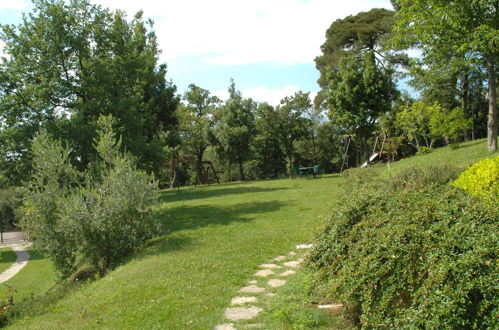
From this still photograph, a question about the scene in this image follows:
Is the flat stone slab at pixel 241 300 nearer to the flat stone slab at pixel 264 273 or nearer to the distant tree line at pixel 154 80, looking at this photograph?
the flat stone slab at pixel 264 273

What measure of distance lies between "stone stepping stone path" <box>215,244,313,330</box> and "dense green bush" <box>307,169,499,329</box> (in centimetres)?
97

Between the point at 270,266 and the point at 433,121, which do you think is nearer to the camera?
the point at 270,266

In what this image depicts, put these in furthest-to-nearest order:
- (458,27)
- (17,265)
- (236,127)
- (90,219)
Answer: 1. (236,127)
2. (17,265)
3. (458,27)
4. (90,219)

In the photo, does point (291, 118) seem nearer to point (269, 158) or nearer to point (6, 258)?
point (269, 158)

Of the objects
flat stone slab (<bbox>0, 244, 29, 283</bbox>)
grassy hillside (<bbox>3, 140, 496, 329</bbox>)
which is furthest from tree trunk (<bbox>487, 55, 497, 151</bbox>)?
flat stone slab (<bbox>0, 244, 29, 283</bbox>)

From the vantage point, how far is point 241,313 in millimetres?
5004

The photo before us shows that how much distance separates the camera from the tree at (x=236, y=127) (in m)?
40.2

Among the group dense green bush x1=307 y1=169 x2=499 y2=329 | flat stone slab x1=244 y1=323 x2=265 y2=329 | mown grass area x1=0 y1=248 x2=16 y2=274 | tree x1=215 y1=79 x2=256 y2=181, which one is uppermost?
tree x1=215 y1=79 x2=256 y2=181

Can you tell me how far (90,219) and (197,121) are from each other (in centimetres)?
3376

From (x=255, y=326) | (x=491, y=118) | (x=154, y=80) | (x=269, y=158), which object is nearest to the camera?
(x=255, y=326)

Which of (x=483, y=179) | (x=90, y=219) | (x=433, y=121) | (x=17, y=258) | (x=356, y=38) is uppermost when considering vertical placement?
(x=356, y=38)

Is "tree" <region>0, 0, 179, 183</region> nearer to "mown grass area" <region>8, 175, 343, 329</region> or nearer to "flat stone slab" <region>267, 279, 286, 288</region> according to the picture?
"mown grass area" <region>8, 175, 343, 329</region>

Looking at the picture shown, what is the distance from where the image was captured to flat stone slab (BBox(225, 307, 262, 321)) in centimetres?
485

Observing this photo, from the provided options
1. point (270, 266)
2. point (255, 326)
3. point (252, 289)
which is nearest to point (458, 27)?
point (270, 266)
